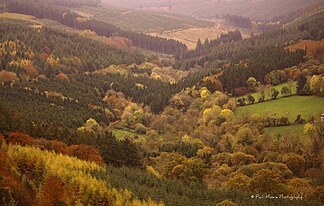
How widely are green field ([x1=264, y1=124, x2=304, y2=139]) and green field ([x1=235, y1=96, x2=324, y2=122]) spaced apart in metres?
4.40

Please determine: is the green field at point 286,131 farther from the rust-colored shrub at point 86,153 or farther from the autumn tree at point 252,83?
the rust-colored shrub at point 86,153

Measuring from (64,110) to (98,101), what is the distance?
27.8m

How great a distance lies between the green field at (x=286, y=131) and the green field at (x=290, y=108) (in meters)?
4.40

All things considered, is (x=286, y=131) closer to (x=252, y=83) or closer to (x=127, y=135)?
(x=252, y=83)

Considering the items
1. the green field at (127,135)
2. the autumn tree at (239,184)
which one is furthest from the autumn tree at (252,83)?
the autumn tree at (239,184)

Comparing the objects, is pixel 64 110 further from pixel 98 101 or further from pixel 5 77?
pixel 5 77

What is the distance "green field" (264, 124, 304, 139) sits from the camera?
123062 millimetres

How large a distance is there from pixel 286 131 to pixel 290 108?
55.2 feet

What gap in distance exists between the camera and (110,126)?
165750mm

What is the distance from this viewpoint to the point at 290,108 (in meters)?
142

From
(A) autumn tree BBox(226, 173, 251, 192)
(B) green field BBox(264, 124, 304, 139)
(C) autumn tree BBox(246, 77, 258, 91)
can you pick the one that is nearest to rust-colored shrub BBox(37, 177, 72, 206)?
(A) autumn tree BBox(226, 173, 251, 192)

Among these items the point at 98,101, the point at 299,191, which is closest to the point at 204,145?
the point at 299,191

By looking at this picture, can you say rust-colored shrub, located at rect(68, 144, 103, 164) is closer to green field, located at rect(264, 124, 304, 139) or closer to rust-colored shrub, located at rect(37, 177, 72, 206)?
rust-colored shrub, located at rect(37, 177, 72, 206)

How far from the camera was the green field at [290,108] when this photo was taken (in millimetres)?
135012
